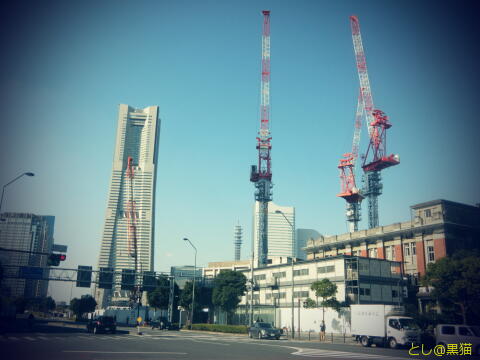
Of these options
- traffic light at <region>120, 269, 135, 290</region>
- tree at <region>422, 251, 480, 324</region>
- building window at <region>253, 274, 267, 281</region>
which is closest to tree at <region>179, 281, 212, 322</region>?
traffic light at <region>120, 269, 135, 290</region>

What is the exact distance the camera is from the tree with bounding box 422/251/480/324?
45250 mm

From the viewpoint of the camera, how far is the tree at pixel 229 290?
7006cm

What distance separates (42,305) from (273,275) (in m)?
135

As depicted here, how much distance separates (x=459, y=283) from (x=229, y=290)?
37923mm

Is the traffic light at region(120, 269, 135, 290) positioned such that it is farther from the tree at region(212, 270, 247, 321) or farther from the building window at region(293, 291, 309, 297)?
the building window at region(293, 291, 309, 297)

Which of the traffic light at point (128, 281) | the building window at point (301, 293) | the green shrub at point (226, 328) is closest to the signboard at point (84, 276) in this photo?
the traffic light at point (128, 281)

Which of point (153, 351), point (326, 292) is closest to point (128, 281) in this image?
point (326, 292)

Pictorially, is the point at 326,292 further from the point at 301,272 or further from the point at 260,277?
the point at 260,277

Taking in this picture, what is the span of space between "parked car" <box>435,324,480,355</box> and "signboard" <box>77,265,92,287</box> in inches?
2416

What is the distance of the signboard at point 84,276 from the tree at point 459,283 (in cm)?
5741

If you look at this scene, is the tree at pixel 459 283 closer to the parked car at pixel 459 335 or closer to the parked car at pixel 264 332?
the parked car at pixel 459 335

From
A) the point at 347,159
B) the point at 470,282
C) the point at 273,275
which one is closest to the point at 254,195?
the point at 347,159

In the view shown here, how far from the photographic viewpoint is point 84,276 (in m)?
72.4

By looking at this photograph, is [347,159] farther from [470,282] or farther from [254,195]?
[470,282]
